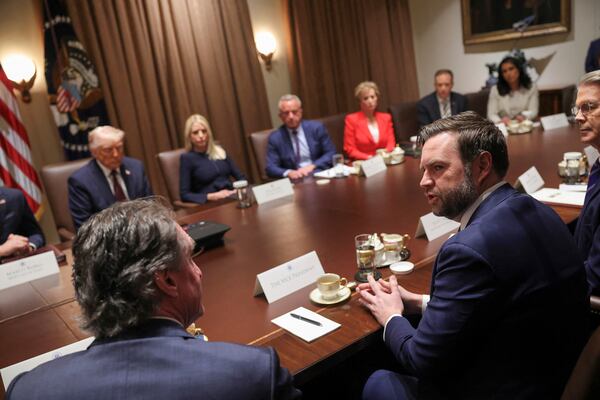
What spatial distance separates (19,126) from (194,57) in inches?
67.2

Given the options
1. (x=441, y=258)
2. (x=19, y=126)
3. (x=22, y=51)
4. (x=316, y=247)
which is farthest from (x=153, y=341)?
(x=22, y=51)

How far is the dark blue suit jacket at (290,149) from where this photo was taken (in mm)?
3982

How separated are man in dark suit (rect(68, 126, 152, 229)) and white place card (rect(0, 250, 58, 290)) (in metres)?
0.90

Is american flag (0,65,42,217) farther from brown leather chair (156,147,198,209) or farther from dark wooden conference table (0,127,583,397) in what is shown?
dark wooden conference table (0,127,583,397)

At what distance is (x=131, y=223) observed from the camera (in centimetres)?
91

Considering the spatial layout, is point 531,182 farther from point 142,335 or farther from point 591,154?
point 142,335

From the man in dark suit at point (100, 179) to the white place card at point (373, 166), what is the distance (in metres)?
1.50

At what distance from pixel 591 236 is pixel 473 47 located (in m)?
5.18

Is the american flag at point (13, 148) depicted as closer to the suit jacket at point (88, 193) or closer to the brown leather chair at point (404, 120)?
the suit jacket at point (88, 193)

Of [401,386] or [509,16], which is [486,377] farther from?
[509,16]

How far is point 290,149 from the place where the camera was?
4078mm

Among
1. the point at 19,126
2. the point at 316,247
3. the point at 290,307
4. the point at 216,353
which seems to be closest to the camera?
Result: the point at 216,353

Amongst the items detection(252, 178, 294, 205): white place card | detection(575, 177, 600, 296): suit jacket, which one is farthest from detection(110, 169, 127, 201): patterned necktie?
detection(575, 177, 600, 296): suit jacket

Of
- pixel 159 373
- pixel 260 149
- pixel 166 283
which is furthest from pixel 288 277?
pixel 260 149
